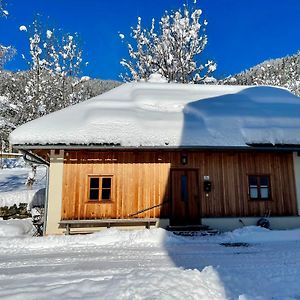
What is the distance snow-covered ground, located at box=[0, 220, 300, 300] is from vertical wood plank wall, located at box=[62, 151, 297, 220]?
1244 millimetres

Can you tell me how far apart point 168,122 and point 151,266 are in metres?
6.81

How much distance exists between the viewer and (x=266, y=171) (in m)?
12.7

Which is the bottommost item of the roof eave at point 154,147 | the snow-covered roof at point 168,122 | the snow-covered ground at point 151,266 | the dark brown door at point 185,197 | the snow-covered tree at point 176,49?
the snow-covered ground at point 151,266

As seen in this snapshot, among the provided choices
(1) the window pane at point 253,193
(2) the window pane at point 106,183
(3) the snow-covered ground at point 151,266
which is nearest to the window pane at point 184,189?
(3) the snow-covered ground at point 151,266

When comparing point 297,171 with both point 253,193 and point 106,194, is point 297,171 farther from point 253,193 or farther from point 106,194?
point 106,194

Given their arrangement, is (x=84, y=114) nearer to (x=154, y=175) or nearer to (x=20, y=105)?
(x=154, y=175)

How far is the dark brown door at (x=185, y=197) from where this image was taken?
12203mm

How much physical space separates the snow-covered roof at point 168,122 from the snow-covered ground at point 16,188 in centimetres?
857

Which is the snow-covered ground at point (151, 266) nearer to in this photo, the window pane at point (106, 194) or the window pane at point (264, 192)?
the window pane at point (106, 194)

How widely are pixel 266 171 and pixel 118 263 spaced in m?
7.74

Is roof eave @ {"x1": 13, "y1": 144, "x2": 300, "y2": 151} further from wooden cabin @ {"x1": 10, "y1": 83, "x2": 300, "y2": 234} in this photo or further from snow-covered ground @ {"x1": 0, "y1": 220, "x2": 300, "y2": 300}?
snow-covered ground @ {"x1": 0, "y1": 220, "x2": 300, "y2": 300}

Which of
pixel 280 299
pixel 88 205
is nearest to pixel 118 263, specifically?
pixel 280 299

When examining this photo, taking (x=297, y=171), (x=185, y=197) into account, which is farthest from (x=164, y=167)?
(x=297, y=171)

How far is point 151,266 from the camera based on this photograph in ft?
23.1
